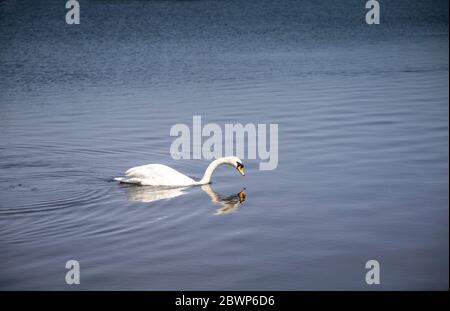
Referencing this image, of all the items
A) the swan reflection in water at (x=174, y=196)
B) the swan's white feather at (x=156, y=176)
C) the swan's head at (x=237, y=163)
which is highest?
the swan's head at (x=237, y=163)

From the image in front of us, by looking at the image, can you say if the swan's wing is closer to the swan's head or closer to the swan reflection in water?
the swan reflection in water

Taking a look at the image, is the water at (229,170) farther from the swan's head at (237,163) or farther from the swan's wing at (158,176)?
the swan's wing at (158,176)

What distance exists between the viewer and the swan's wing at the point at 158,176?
1509cm

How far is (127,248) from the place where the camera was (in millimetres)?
11469

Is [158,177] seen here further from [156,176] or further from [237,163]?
[237,163]

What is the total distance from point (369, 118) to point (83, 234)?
1050 centimetres

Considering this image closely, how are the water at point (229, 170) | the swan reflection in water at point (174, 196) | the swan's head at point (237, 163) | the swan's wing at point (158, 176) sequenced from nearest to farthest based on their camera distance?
the water at point (229, 170), the swan reflection in water at point (174, 196), the swan's wing at point (158, 176), the swan's head at point (237, 163)

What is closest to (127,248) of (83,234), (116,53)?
(83,234)

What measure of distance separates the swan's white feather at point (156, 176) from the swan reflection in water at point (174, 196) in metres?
0.11

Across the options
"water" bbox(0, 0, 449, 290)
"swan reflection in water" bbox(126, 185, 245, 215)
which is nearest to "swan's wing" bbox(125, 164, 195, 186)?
"swan reflection in water" bbox(126, 185, 245, 215)

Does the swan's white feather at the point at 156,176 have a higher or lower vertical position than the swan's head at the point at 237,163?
lower

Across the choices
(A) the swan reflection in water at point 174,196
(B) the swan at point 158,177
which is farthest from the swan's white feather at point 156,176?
(A) the swan reflection in water at point 174,196

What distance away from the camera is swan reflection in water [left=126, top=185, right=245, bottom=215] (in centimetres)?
1383
